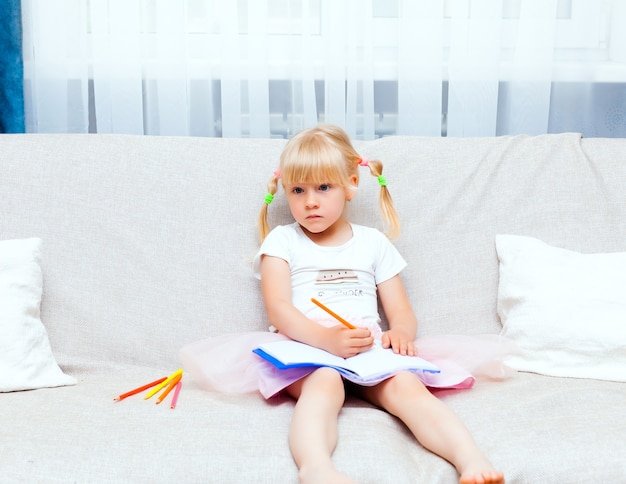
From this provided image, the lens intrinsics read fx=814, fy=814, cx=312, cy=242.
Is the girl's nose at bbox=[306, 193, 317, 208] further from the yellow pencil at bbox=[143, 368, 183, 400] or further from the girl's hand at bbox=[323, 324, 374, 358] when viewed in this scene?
the yellow pencil at bbox=[143, 368, 183, 400]

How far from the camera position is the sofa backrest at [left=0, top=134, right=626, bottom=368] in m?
1.70

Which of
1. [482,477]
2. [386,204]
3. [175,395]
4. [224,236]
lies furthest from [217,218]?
[482,477]

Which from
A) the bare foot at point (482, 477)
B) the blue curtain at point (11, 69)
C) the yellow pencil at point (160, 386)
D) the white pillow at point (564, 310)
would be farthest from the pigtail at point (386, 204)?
the blue curtain at point (11, 69)

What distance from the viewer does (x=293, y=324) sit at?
5.19 feet

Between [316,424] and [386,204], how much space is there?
0.65m

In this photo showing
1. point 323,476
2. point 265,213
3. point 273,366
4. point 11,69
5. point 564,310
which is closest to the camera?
point 323,476

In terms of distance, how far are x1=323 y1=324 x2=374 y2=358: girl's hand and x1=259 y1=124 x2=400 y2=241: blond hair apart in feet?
1.09

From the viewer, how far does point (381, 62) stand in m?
2.21

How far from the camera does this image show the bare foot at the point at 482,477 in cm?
115

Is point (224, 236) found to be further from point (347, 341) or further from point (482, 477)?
point (482, 477)

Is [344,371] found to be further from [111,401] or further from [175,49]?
[175,49]

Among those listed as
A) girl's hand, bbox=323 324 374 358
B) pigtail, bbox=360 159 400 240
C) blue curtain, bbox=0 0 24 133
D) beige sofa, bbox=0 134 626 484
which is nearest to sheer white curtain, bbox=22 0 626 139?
blue curtain, bbox=0 0 24 133

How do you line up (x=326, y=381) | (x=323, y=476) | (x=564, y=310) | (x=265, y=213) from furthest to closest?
1. (x=265, y=213)
2. (x=564, y=310)
3. (x=326, y=381)
4. (x=323, y=476)

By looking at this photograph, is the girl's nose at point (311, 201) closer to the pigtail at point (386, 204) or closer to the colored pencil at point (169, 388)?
the pigtail at point (386, 204)
